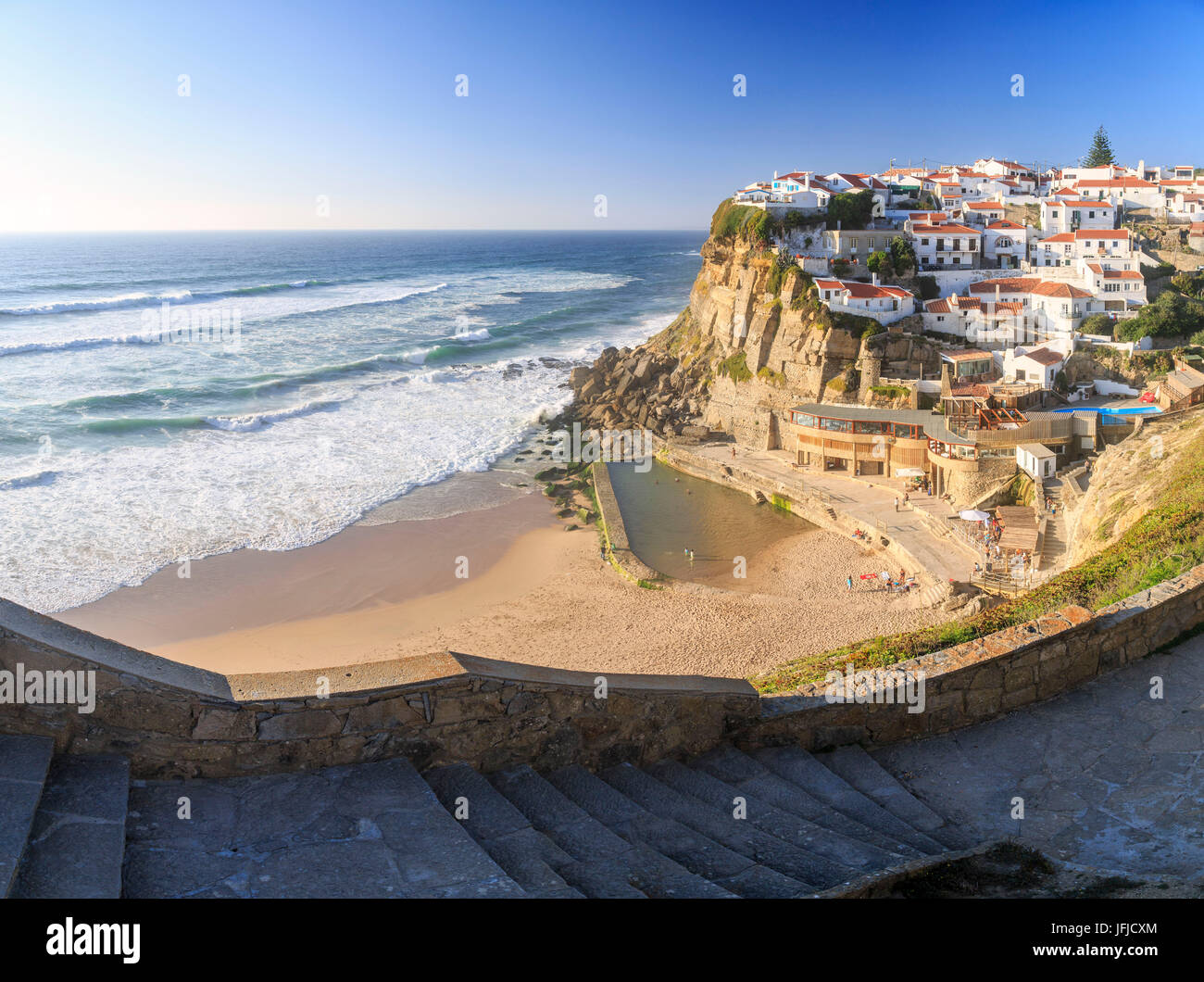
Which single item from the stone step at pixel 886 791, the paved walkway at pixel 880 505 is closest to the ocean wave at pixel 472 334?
the paved walkway at pixel 880 505

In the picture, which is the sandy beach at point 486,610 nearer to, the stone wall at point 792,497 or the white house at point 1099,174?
the stone wall at point 792,497

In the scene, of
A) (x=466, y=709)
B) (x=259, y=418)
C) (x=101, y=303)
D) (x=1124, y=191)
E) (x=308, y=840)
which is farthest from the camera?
(x=101, y=303)

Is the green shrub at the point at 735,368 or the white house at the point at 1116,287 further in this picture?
the green shrub at the point at 735,368

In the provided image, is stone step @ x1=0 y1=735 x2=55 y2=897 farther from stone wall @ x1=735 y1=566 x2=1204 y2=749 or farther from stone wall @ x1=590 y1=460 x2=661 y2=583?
stone wall @ x1=590 y1=460 x2=661 y2=583

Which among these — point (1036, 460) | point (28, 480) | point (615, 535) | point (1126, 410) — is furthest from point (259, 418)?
point (1126, 410)

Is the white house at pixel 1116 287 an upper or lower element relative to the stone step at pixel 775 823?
upper

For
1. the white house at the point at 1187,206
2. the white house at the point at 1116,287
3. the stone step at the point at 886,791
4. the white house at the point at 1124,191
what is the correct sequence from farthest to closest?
the white house at the point at 1124,191 → the white house at the point at 1187,206 → the white house at the point at 1116,287 → the stone step at the point at 886,791

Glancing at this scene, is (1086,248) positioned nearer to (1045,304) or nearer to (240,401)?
(1045,304)
